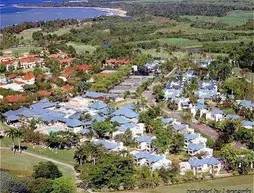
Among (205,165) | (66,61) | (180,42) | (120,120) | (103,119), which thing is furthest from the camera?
(180,42)

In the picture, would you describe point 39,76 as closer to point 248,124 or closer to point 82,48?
point 82,48

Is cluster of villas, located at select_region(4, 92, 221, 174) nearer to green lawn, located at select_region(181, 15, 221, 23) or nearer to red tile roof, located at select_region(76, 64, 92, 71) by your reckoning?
red tile roof, located at select_region(76, 64, 92, 71)

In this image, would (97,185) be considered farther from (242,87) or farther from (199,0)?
(199,0)

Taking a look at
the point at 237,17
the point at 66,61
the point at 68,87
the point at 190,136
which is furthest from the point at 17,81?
the point at 237,17

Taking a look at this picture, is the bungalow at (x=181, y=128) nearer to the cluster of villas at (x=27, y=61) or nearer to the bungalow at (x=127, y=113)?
the bungalow at (x=127, y=113)

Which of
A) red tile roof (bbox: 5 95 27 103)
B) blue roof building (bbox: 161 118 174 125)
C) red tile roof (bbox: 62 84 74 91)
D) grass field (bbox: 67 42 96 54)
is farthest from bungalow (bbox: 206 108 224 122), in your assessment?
grass field (bbox: 67 42 96 54)

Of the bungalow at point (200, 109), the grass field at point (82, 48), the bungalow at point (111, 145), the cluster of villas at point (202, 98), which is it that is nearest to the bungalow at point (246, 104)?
the cluster of villas at point (202, 98)
